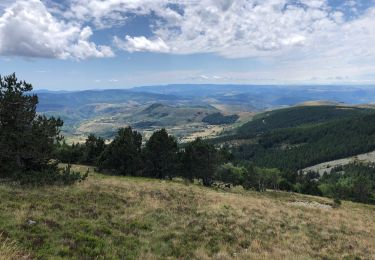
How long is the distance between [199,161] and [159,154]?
30.3 feet

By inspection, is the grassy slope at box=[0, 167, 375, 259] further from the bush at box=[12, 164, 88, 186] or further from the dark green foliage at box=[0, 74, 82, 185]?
Answer: the dark green foliage at box=[0, 74, 82, 185]

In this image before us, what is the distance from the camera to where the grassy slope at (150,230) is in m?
15.2

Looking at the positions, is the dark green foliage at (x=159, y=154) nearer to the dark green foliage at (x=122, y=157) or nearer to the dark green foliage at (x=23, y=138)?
the dark green foliage at (x=122, y=157)

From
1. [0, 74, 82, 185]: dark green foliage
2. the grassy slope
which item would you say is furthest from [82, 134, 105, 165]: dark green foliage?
the grassy slope

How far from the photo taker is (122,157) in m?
66.1

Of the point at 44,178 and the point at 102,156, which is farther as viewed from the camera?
the point at 102,156

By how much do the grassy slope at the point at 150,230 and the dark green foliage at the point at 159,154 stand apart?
4407 centimetres

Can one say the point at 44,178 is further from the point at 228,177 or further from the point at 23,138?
the point at 228,177

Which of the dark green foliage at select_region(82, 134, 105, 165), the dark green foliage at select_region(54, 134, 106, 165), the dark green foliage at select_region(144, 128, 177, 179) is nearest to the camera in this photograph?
the dark green foliage at select_region(144, 128, 177, 179)

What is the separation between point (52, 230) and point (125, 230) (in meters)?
3.82

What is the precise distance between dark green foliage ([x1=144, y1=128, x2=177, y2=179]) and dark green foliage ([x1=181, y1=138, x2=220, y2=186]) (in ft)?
13.4

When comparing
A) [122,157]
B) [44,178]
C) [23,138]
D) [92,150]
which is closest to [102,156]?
[122,157]

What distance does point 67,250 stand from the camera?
13.8 meters

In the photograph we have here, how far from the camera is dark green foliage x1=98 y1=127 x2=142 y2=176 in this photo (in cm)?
6488
